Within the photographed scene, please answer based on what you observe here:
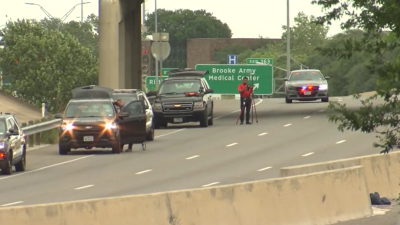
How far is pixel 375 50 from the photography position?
14047 mm

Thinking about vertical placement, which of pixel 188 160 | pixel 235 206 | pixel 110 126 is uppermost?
pixel 235 206

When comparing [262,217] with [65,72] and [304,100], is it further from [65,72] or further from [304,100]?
[65,72]

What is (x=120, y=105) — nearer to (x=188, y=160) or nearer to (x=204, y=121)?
(x=188, y=160)

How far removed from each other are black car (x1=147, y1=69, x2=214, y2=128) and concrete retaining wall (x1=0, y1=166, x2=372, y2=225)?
23452mm

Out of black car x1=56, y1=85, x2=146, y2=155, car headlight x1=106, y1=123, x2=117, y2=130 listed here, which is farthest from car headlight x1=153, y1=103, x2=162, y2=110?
car headlight x1=106, y1=123, x2=117, y2=130

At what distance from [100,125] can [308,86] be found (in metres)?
19.9

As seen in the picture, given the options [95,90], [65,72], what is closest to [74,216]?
[95,90]

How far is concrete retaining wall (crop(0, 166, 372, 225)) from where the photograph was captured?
13.8m

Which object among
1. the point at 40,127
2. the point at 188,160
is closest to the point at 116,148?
the point at 188,160

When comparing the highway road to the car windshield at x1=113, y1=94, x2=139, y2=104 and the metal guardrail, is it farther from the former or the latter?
the car windshield at x1=113, y1=94, x2=139, y2=104

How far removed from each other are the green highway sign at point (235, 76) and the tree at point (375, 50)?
47323 millimetres

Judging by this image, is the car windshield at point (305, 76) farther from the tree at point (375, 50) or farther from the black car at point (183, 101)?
the tree at point (375, 50)

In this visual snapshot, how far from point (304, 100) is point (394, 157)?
3225 cm

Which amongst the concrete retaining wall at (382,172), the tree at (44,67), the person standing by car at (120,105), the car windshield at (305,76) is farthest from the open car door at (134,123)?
the tree at (44,67)
